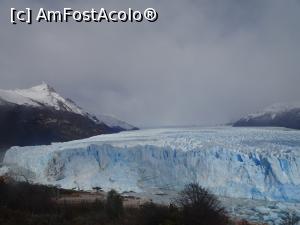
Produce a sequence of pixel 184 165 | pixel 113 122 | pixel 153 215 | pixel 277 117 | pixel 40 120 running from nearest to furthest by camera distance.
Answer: pixel 153 215 < pixel 184 165 < pixel 40 120 < pixel 277 117 < pixel 113 122

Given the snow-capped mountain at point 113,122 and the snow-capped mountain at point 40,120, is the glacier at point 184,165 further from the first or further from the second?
the snow-capped mountain at point 113,122

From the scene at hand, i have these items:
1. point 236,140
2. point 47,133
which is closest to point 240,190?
point 236,140

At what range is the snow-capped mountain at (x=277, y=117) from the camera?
58278 mm

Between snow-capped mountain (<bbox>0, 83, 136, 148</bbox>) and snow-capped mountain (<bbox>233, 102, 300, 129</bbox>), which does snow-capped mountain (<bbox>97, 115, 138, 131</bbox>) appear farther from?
snow-capped mountain (<bbox>233, 102, 300, 129</bbox>)

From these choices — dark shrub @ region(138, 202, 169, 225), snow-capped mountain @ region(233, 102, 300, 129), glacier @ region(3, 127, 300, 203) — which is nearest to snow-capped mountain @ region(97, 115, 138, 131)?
snow-capped mountain @ region(233, 102, 300, 129)

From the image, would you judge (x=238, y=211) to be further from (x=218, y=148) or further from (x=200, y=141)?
(x=200, y=141)

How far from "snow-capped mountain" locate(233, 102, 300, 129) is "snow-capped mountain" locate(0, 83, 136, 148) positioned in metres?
20.1

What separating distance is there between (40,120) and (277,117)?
3334 cm

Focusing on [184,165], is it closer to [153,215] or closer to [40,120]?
[153,215]

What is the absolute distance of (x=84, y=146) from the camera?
931 inches

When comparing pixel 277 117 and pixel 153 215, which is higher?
pixel 277 117

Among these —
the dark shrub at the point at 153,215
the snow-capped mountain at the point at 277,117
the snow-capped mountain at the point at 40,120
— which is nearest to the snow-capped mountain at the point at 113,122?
the snow-capped mountain at the point at 40,120

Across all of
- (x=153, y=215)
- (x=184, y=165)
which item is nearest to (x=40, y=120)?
(x=184, y=165)

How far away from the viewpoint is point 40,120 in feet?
169
